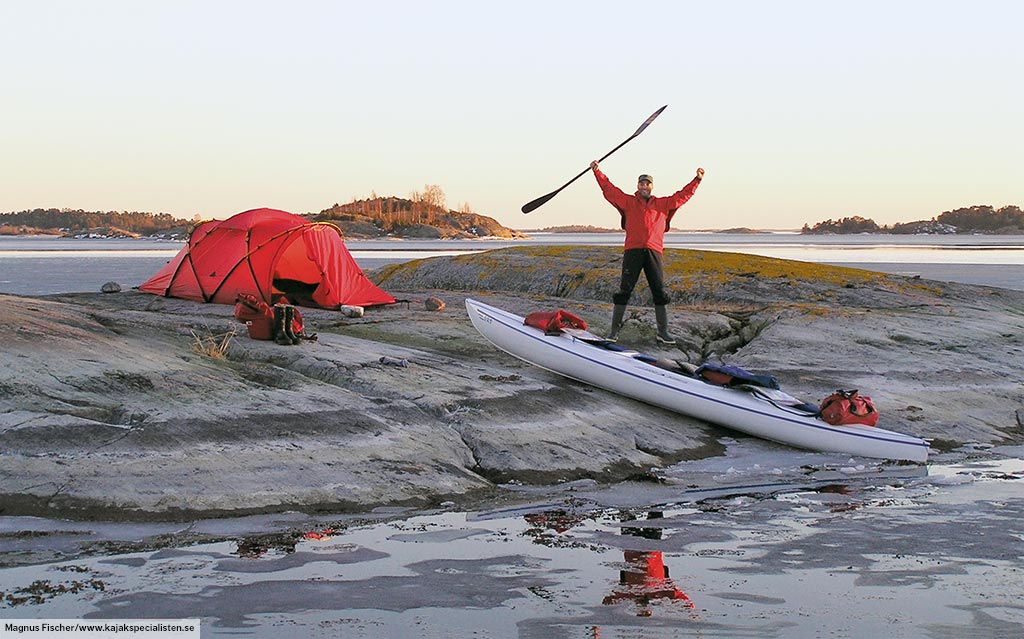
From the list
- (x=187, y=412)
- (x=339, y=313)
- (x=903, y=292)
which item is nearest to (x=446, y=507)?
(x=187, y=412)

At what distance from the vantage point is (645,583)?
6004 millimetres

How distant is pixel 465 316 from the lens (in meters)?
14.3

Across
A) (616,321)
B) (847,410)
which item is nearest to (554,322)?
(616,321)

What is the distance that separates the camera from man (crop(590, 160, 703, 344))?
1212 centimetres

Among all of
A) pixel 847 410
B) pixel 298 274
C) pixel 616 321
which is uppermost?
pixel 298 274

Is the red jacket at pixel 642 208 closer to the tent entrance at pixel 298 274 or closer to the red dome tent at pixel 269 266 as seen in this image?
the red dome tent at pixel 269 266

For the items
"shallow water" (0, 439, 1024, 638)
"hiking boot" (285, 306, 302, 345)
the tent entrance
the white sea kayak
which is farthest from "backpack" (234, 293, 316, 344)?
"shallow water" (0, 439, 1024, 638)

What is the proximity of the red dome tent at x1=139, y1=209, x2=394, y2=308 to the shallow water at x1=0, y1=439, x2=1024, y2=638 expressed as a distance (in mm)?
7622

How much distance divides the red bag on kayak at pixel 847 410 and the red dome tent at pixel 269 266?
285 inches

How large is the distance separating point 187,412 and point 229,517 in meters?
1.58

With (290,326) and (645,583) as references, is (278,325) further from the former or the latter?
(645,583)

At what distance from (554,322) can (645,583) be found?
5749 mm

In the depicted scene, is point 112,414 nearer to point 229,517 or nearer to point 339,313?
point 229,517

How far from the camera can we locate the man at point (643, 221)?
1212 centimetres
